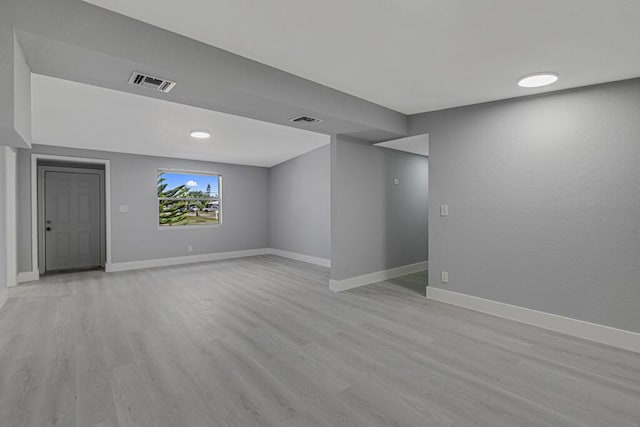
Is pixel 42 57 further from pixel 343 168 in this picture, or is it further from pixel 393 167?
pixel 393 167

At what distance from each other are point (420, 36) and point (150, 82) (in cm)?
198

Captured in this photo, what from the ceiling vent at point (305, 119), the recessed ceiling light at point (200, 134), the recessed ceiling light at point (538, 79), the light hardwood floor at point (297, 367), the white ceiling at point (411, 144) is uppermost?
the recessed ceiling light at point (200, 134)

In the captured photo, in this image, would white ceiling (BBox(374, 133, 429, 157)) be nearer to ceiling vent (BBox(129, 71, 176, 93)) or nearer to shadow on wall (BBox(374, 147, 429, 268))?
shadow on wall (BBox(374, 147, 429, 268))

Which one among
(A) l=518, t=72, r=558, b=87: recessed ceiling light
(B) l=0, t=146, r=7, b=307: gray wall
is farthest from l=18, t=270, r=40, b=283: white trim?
(A) l=518, t=72, r=558, b=87: recessed ceiling light

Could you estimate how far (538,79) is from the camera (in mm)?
2654

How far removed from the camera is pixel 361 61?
246 centimetres

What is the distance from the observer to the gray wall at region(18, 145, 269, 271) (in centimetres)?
506

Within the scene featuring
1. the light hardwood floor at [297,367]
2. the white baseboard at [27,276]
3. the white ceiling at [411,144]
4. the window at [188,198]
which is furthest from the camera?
the window at [188,198]

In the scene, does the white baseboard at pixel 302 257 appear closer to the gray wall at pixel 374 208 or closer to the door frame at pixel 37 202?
the gray wall at pixel 374 208

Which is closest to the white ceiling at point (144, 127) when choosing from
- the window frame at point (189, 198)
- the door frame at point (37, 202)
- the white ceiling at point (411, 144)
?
the door frame at point (37, 202)

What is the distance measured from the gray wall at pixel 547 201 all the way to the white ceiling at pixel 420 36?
1.22 feet

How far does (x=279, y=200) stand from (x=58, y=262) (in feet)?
15.5

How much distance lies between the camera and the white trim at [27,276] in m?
4.92

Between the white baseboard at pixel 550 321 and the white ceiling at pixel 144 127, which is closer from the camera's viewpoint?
the white baseboard at pixel 550 321
